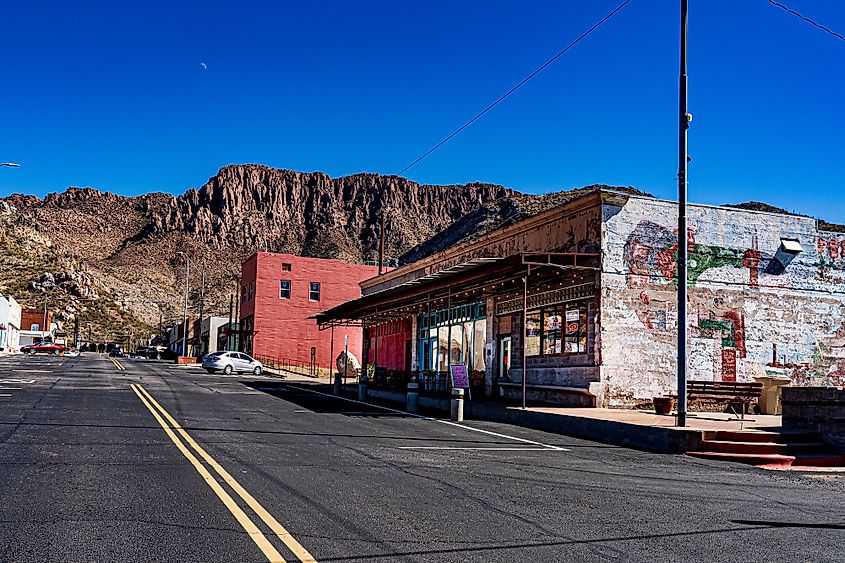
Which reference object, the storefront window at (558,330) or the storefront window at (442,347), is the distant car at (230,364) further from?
the storefront window at (558,330)

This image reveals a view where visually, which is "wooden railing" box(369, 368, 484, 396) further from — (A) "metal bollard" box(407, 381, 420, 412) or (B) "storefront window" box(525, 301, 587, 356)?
(A) "metal bollard" box(407, 381, 420, 412)

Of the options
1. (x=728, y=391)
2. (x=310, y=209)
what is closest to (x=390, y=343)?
(x=728, y=391)

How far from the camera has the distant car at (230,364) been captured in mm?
52906

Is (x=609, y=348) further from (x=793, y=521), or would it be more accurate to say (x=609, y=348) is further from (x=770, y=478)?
(x=793, y=521)

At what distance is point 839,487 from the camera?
37.8ft

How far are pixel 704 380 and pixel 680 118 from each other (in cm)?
901

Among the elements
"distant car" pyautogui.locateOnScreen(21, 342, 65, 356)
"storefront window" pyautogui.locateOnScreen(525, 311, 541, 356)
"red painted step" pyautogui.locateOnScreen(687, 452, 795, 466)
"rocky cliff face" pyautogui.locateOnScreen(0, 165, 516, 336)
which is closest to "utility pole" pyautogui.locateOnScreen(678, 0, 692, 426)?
"red painted step" pyautogui.locateOnScreen(687, 452, 795, 466)

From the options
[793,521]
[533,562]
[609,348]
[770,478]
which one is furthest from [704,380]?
[533,562]

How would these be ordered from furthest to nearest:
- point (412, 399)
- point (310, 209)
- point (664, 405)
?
point (310, 209), point (412, 399), point (664, 405)

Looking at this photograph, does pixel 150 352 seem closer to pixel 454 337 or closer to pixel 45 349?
pixel 45 349

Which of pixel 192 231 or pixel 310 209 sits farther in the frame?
pixel 310 209

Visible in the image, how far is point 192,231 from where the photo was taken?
16450 cm

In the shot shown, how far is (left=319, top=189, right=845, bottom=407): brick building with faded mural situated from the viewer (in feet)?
73.2

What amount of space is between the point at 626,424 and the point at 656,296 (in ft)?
24.3
